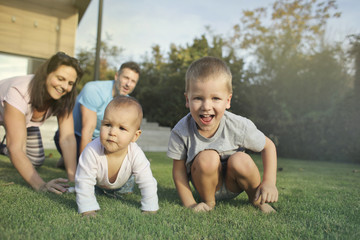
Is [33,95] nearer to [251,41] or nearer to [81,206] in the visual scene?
[81,206]

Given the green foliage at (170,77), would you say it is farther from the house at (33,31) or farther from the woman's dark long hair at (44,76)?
the woman's dark long hair at (44,76)

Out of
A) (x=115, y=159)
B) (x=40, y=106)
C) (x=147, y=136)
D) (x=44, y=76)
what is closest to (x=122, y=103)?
(x=115, y=159)

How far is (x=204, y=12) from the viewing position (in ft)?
49.8

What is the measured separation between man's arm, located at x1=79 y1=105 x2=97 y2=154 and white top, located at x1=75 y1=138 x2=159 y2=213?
5.60 ft

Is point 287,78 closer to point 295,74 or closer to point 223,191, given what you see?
point 295,74

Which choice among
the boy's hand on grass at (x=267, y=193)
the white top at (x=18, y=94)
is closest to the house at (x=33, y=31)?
the white top at (x=18, y=94)

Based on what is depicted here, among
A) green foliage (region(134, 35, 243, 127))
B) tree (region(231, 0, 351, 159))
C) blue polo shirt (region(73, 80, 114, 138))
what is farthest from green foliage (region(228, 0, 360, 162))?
blue polo shirt (region(73, 80, 114, 138))

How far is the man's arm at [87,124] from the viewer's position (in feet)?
13.1

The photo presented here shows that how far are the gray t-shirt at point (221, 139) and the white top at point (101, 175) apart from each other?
0.28 m

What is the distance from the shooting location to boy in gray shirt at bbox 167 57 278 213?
2.16 m

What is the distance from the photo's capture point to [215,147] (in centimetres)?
236

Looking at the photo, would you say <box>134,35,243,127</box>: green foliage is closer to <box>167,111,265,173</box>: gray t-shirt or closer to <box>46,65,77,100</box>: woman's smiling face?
<box>46,65,77,100</box>: woman's smiling face

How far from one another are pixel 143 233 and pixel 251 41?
16137 mm

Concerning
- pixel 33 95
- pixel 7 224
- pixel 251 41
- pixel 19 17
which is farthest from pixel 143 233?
pixel 251 41
